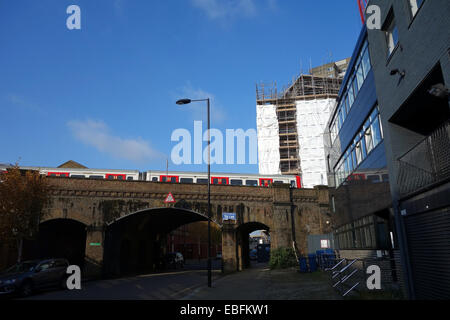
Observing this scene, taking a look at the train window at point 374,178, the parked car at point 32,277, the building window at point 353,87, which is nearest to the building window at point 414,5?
the building window at point 353,87

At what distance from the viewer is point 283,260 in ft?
84.8

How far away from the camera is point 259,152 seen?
210 ft

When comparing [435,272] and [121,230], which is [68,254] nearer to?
[121,230]

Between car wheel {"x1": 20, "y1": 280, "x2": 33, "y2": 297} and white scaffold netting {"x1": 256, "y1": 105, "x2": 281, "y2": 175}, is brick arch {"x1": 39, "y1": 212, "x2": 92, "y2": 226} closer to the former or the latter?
car wheel {"x1": 20, "y1": 280, "x2": 33, "y2": 297}

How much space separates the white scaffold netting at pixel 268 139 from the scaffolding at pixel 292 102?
1.89 m

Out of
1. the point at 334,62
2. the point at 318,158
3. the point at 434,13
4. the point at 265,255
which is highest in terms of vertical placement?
the point at 334,62

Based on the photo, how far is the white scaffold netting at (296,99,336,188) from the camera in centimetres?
5831

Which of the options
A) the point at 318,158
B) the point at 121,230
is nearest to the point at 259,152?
the point at 318,158

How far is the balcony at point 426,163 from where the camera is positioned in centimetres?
850

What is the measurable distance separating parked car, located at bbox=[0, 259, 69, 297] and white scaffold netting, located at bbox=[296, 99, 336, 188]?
46736mm

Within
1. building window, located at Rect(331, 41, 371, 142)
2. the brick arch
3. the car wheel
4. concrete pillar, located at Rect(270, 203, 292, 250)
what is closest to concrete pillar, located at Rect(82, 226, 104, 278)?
the brick arch

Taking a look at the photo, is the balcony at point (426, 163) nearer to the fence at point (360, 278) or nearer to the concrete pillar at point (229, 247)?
the fence at point (360, 278)

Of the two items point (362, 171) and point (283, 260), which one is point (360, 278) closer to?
point (362, 171)
